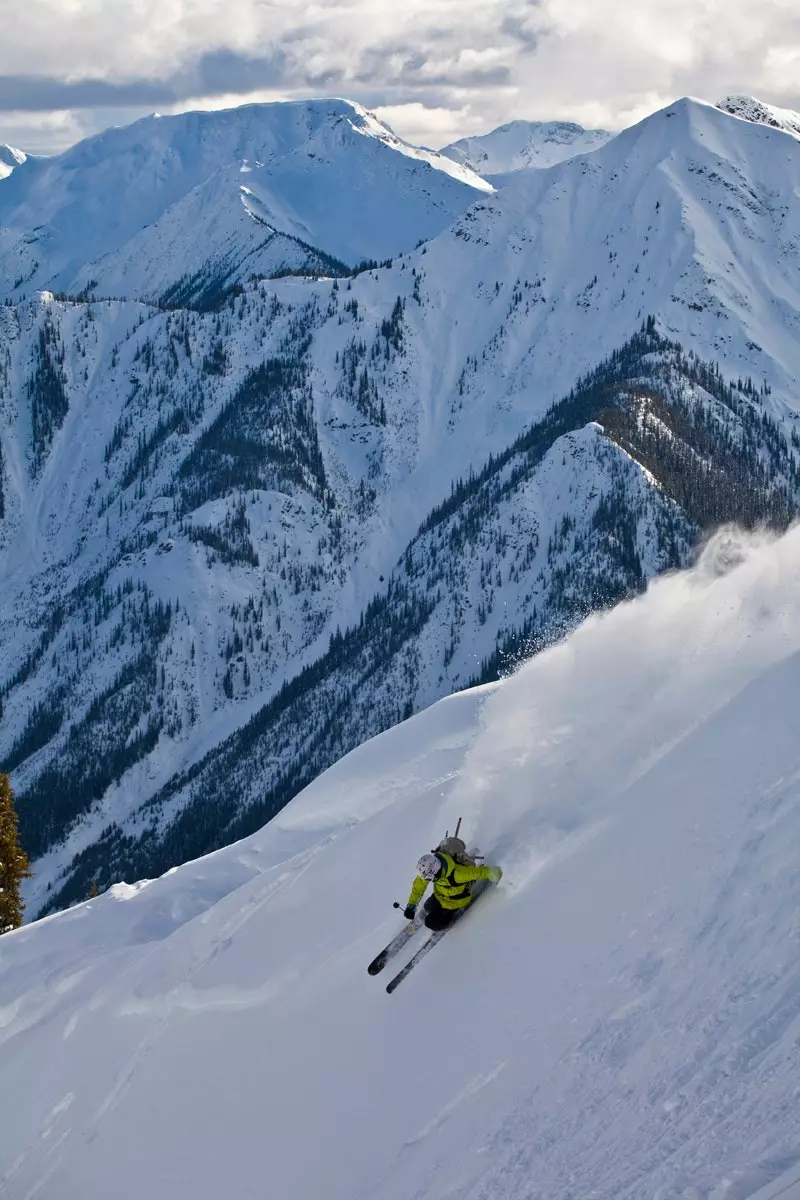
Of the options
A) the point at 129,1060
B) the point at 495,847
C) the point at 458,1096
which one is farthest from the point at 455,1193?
the point at 129,1060

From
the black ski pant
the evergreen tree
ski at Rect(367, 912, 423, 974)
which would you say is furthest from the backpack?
the evergreen tree

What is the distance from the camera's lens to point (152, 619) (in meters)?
199

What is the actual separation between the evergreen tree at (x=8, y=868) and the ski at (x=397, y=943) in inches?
1283

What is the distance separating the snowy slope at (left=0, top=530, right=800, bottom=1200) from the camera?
46.8 ft

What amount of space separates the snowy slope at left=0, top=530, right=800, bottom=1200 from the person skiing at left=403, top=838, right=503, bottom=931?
20.7 inches

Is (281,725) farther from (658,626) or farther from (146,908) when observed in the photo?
(658,626)

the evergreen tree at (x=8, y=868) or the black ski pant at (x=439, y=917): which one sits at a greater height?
the evergreen tree at (x=8, y=868)

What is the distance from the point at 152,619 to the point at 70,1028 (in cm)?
17432

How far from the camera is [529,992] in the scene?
17484 mm

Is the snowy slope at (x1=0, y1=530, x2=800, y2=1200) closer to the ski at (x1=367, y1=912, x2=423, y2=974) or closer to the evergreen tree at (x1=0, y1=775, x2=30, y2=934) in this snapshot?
the ski at (x1=367, y1=912, x2=423, y2=974)

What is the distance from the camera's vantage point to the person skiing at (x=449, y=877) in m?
20.6

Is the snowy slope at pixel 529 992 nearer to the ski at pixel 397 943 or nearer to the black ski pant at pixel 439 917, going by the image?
the ski at pixel 397 943

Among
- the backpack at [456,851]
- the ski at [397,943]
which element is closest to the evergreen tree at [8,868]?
the ski at [397,943]

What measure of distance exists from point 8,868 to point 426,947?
34.7 meters
